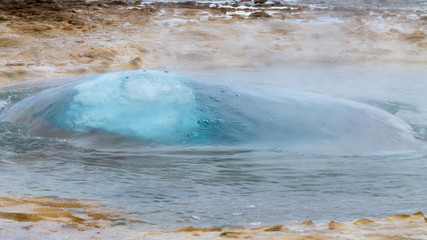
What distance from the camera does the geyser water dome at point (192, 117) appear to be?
3047 mm

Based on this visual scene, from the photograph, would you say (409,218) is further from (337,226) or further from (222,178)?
(222,178)

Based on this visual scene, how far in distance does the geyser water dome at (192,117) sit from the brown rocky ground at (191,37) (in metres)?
3.06

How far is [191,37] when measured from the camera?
8.59 m

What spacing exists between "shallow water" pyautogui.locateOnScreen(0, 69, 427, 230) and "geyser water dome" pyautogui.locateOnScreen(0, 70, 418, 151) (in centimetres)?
6

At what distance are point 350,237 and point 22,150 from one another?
7.12 ft

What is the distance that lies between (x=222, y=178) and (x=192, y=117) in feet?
1.79

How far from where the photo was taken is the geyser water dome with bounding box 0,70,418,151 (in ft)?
10.00

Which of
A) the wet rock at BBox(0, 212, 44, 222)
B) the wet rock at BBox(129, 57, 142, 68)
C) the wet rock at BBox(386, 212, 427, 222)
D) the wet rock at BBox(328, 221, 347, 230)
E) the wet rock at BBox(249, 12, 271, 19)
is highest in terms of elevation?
the wet rock at BBox(249, 12, 271, 19)

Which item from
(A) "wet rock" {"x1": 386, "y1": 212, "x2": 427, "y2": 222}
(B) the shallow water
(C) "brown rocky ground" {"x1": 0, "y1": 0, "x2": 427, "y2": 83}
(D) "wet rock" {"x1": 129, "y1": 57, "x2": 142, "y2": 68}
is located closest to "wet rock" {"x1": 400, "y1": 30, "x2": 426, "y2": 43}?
(C) "brown rocky ground" {"x1": 0, "y1": 0, "x2": 427, "y2": 83}

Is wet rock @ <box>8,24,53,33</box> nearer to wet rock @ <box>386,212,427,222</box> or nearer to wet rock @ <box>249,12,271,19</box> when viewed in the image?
wet rock @ <box>249,12,271,19</box>

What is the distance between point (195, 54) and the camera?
7.50 meters

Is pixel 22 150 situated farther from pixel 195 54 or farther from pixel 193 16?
pixel 193 16

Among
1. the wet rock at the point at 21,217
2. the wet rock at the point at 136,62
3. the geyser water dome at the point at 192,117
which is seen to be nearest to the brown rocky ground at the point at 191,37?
the wet rock at the point at 136,62

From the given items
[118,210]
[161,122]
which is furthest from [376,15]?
[118,210]
